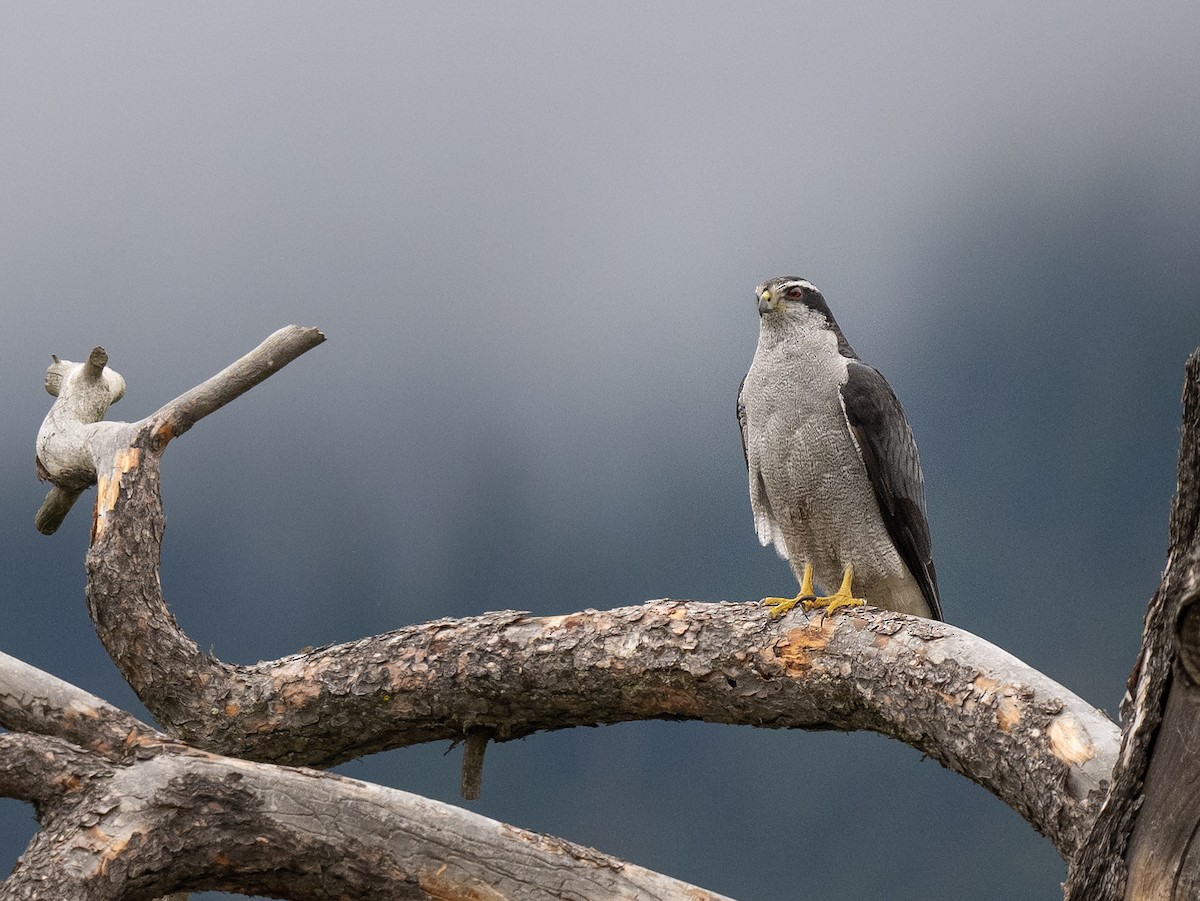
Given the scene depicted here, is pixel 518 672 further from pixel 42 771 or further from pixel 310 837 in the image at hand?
pixel 42 771

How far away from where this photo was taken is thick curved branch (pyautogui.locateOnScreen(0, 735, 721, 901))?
115 inches

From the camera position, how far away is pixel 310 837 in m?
2.99

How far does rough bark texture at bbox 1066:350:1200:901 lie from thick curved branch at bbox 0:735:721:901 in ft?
4.01

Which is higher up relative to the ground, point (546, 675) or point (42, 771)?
point (546, 675)

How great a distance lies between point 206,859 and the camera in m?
3.00

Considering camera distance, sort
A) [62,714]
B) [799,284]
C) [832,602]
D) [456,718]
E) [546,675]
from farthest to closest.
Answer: [799,284], [456,718], [546,675], [832,602], [62,714]

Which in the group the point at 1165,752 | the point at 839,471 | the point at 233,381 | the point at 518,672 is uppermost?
the point at 233,381

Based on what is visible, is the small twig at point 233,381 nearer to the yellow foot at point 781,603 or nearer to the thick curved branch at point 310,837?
the thick curved branch at point 310,837

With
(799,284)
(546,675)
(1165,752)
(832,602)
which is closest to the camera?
(1165,752)

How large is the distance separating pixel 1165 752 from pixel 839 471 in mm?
2391

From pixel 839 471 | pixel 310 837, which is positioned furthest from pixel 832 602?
pixel 310 837

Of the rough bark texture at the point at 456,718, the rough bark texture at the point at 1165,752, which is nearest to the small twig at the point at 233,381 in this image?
the rough bark texture at the point at 456,718

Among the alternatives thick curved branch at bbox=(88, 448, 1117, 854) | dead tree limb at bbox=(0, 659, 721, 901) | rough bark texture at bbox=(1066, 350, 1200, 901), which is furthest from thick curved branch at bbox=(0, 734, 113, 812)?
rough bark texture at bbox=(1066, 350, 1200, 901)

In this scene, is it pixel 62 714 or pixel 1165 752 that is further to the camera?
pixel 62 714
